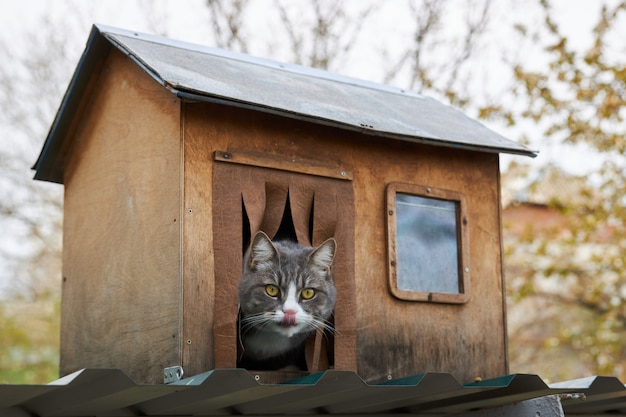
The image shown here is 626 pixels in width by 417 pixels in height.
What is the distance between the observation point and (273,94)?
13.7 feet

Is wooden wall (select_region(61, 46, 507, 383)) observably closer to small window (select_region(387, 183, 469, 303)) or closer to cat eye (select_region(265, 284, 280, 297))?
small window (select_region(387, 183, 469, 303))

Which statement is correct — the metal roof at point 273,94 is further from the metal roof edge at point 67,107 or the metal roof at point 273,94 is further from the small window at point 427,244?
the small window at point 427,244

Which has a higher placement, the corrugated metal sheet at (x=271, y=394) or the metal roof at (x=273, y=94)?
the metal roof at (x=273, y=94)

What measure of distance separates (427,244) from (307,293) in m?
0.95

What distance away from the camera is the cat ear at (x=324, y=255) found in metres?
3.91

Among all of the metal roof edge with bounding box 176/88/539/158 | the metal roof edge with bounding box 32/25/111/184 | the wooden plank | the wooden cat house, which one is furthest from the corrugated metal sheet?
the metal roof edge with bounding box 32/25/111/184

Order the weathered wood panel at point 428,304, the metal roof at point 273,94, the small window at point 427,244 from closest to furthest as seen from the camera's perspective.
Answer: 1. the metal roof at point 273,94
2. the weathered wood panel at point 428,304
3. the small window at point 427,244

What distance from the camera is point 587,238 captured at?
33.4 ft

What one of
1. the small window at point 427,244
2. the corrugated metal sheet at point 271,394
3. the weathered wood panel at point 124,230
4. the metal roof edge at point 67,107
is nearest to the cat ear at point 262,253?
the weathered wood panel at point 124,230

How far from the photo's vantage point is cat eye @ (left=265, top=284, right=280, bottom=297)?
3.81m

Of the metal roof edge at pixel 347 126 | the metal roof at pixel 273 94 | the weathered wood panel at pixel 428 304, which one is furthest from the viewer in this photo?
the weathered wood panel at pixel 428 304

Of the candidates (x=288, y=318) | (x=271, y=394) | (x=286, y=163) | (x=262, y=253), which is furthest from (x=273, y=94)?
(x=271, y=394)

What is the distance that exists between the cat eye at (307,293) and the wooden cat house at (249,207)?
0.23 meters

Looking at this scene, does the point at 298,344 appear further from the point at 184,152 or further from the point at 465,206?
the point at 465,206
